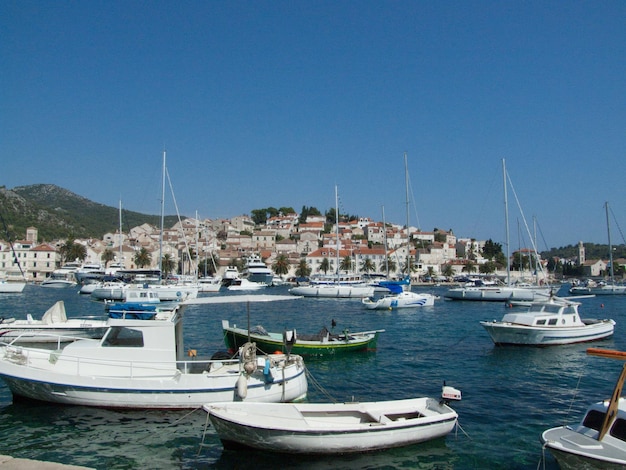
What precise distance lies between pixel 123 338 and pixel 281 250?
465 ft

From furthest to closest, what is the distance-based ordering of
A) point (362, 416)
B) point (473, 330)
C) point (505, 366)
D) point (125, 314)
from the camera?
1. point (473, 330)
2. point (505, 366)
3. point (125, 314)
4. point (362, 416)

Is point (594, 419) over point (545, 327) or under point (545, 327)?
over

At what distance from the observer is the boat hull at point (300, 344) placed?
2227cm

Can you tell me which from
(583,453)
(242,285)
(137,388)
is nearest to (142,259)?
(242,285)

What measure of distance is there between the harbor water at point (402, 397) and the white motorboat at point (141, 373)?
0.48 metres

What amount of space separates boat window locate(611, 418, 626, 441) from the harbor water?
1.66 meters

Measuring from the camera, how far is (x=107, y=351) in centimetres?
1537

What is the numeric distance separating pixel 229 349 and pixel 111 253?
394 feet

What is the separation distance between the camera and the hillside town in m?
125

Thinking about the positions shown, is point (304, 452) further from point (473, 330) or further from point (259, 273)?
point (259, 273)

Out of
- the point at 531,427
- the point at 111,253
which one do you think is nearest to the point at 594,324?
the point at 531,427

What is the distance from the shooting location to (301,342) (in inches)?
914

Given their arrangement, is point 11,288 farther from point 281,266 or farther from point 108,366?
point 281,266

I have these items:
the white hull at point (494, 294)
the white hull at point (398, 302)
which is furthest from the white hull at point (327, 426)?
the white hull at point (494, 294)
